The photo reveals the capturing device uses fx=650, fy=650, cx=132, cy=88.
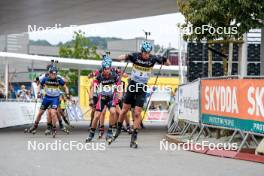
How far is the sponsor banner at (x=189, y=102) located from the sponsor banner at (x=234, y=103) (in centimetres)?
50

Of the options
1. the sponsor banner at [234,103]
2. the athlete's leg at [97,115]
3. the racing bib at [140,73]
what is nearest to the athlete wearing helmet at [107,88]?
the athlete's leg at [97,115]

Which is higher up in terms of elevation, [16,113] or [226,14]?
[226,14]

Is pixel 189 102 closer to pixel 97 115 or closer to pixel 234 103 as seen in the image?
pixel 97 115

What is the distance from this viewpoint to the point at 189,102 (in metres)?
16.4

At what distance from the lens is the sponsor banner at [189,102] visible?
50.4 feet

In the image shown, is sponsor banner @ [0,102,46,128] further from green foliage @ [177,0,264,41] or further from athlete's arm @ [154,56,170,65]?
athlete's arm @ [154,56,170,65]

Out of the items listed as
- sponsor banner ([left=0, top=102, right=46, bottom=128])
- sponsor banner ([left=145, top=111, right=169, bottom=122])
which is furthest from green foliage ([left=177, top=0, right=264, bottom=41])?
sponsor banner ([left=145, top=111, right=169, bottom=122])

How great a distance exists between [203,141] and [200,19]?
521 cm

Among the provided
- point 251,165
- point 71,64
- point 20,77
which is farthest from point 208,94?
point 20,77

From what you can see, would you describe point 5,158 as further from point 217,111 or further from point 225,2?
point 225,2

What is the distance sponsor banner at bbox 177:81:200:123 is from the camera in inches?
605

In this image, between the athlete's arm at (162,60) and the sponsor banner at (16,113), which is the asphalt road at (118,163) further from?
the sponsor banner at (16,113)

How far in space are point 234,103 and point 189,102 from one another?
140 inches

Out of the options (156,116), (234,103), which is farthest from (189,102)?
(156,116)
